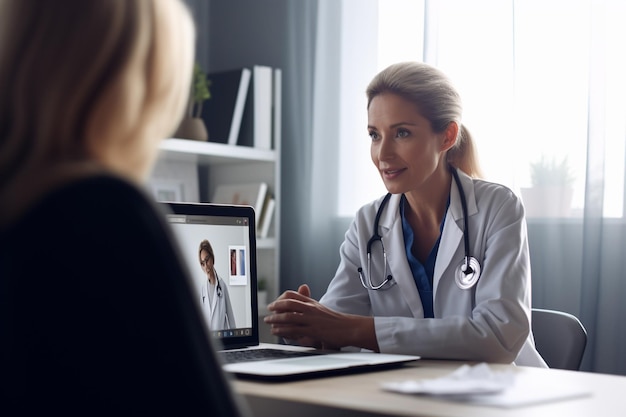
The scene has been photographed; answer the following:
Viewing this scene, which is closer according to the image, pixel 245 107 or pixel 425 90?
pixel 425 90

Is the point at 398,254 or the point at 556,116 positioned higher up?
the point at 556,116

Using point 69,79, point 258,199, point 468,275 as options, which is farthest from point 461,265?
point 258,199

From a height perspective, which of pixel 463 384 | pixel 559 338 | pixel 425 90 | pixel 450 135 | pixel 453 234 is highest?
pixel 425 90

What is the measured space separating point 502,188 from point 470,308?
0.95ft

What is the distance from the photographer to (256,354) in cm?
148

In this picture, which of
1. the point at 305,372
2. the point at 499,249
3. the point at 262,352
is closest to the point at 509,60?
the point at 499,249

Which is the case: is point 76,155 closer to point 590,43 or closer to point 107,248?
point 107,248

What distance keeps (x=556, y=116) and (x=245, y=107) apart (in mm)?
1176

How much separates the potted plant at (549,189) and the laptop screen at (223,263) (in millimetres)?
1360

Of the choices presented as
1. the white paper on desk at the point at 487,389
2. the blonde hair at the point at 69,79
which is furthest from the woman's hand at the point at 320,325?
the blonde hair at the point at 69,79

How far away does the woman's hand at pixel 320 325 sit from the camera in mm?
1599

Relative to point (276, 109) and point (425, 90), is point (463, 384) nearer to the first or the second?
point (425, 90)

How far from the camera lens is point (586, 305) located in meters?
2.62

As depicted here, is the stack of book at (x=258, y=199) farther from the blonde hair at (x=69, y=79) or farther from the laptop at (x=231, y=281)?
the blonde hair at (x=69, y=79)
